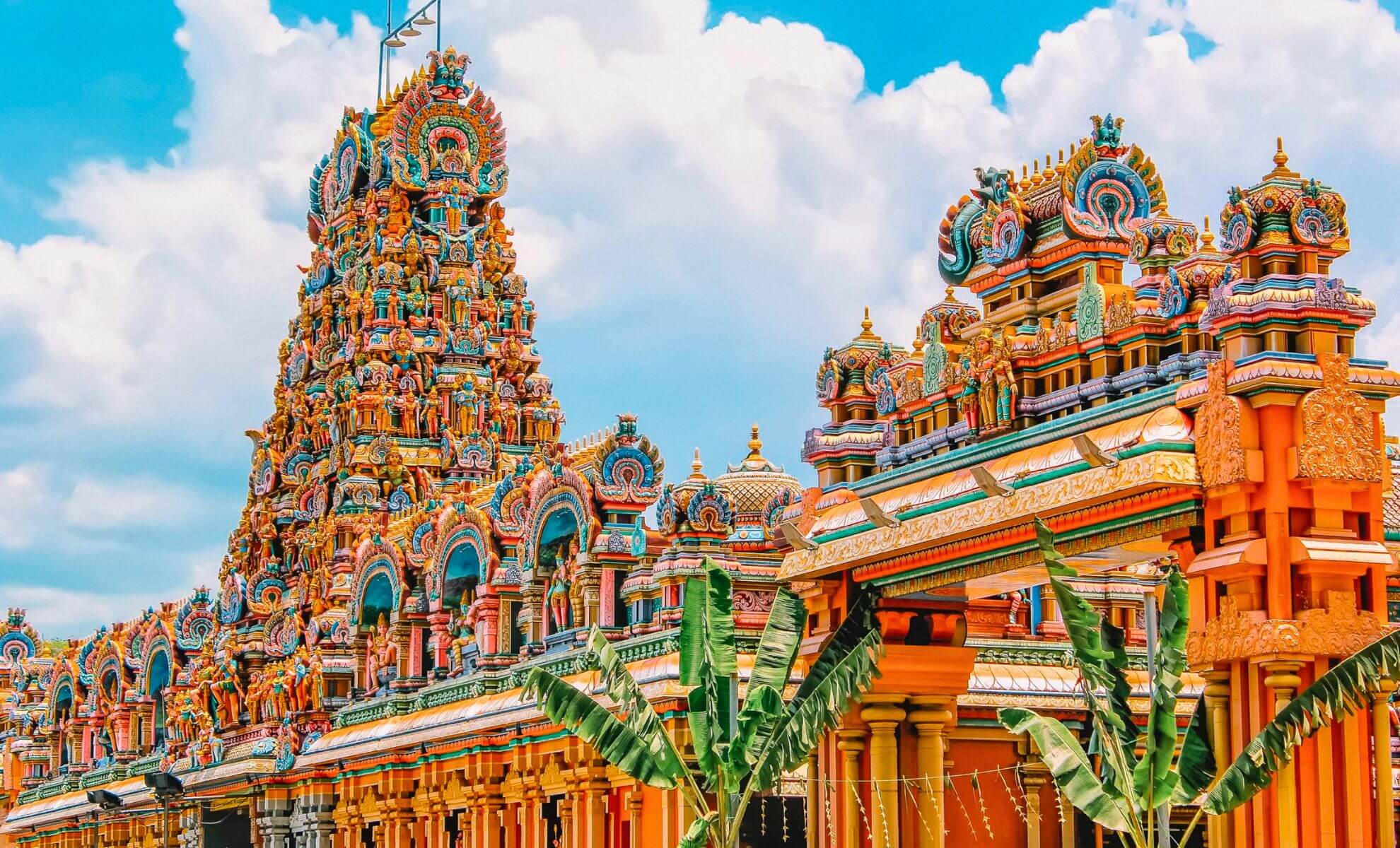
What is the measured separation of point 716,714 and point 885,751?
4.08m

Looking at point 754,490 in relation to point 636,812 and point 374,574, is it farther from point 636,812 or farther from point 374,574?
point 374,574

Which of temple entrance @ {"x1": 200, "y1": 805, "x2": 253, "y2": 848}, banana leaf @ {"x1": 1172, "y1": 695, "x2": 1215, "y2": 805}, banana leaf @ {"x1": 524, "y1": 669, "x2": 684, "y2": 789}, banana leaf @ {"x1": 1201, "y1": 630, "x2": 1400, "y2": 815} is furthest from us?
temple entrance @ {"x1": 200, "y1": 805, "x2": 253, "y2": 848}

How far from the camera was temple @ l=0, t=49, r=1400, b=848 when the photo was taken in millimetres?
20141

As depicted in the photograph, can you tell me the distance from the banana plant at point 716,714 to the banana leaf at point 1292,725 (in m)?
4.66

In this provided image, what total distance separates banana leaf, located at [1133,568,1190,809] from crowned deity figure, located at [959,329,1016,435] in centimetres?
563

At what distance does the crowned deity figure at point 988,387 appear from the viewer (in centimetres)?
2409

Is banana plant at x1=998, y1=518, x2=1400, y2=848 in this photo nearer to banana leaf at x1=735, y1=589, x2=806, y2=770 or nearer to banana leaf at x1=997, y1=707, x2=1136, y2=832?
banana leaf at x1=997, y1=707, x2=1136, y2=832

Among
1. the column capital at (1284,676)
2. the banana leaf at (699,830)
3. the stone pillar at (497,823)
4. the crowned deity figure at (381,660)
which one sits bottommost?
the stone pillar at (497,823)

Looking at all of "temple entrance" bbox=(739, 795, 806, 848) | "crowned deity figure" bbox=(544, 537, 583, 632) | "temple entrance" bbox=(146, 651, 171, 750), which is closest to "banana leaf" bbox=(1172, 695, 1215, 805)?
"temple entrance" bbox=(739, 795, 806, 848)

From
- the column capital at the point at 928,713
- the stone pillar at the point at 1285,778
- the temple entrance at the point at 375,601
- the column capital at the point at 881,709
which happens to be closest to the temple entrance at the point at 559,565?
the temple entrance at the point at 375,601

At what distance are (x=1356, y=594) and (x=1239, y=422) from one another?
1.77 meters

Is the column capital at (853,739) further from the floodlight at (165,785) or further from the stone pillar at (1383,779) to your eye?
the floodlight at (165,785)

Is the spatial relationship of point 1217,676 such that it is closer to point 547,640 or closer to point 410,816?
point 547,640

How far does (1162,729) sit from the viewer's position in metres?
18.1
